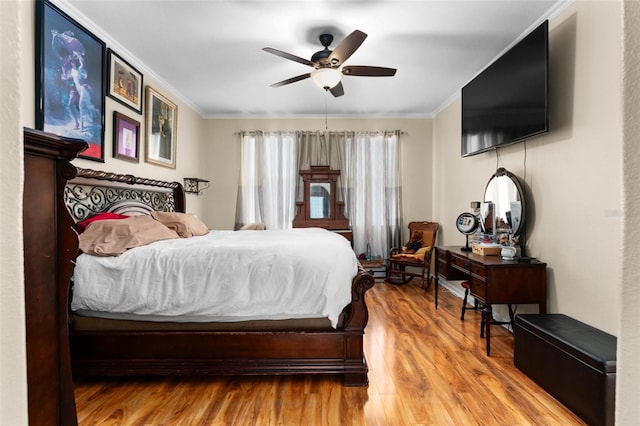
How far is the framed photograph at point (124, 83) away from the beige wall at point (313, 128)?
1.90 meters

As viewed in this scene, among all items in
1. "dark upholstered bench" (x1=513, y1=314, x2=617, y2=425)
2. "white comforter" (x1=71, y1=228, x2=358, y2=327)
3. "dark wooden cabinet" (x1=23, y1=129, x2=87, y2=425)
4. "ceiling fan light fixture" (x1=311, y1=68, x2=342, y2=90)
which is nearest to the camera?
"dark wooden cabinet" (x1=23, y1=129, x2=87, y2=425)

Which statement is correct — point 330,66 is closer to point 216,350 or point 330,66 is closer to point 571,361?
point 216,350

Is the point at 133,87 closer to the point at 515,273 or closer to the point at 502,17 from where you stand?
the point at 502,17

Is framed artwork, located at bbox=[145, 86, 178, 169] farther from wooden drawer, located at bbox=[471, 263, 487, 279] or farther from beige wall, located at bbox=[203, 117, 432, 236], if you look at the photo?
wooden drawer, located at bbox=[471, 263, 487, 279]

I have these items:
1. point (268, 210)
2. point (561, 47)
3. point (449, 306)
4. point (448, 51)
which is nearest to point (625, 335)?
point (561, 47)

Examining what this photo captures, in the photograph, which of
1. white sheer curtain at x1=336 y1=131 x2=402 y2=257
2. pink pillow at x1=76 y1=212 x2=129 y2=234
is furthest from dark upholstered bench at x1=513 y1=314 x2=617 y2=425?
pink pillow at x1=76 y1=212 x2=129 y2=234

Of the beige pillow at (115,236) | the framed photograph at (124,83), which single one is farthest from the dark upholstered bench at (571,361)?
the framed photograph at (124,83)

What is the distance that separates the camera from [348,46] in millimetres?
2451

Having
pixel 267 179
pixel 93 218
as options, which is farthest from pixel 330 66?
pixel 267 179

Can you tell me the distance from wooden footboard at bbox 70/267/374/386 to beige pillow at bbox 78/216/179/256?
1.81 feet

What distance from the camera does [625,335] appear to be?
0.43 metres

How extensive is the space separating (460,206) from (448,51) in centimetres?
200

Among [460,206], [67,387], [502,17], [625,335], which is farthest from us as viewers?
[460,206]

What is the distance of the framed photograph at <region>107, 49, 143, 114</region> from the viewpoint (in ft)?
9.90
